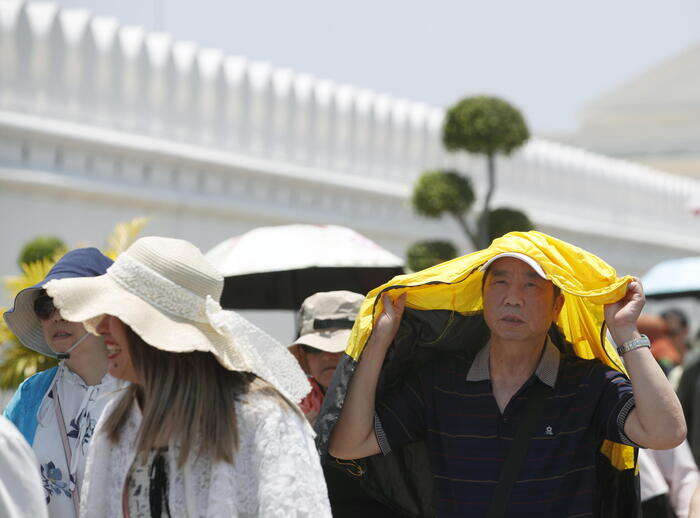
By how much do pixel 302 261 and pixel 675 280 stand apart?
12.1 ft

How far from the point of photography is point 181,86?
30.9ft

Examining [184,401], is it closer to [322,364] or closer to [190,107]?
[322,364]

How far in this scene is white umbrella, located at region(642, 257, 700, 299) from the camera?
312 inches

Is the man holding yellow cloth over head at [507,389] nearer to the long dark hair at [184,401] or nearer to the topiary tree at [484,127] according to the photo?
the long dark hair at [184,401]

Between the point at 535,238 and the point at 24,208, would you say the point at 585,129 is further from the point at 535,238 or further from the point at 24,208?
the point at 535,238

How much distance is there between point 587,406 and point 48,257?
525 cm

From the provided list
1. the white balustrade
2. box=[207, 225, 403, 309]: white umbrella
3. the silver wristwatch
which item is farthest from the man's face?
the white balustrade

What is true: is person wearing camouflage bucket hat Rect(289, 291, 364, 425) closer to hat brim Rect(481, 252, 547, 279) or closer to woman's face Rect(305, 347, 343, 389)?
woman's face Rect(305, 347, 343, 389)

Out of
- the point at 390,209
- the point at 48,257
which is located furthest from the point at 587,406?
the point at 390,209

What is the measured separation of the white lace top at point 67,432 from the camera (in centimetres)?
330

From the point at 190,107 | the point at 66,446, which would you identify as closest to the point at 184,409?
the point at 66,446

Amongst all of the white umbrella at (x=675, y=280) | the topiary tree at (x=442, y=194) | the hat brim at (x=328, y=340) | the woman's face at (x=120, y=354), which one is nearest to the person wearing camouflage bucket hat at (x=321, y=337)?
the hat brim at (x=328, y=340)

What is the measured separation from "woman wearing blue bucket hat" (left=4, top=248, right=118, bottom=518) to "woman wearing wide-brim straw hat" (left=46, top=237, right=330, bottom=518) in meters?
0.49

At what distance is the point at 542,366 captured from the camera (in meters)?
3.33
